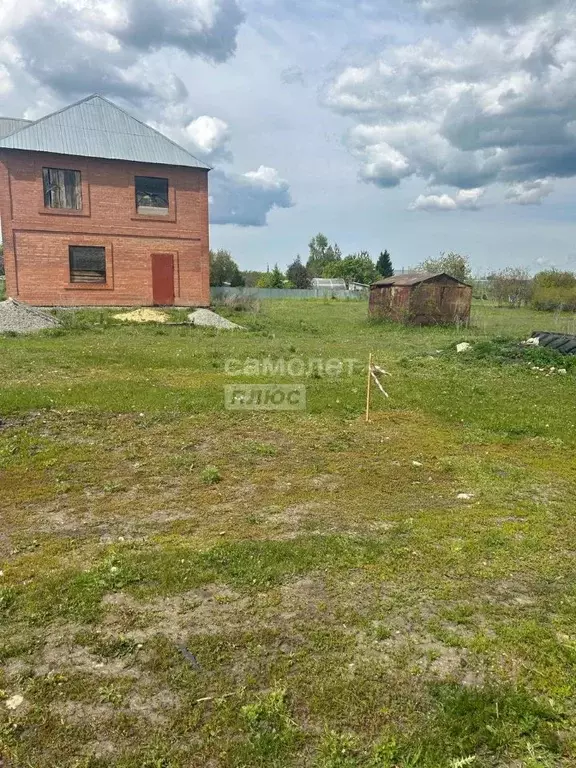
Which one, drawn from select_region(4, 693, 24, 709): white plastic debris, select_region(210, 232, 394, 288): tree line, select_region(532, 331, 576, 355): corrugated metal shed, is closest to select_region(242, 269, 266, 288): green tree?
select_region(210, 232, 394, 288): tree line

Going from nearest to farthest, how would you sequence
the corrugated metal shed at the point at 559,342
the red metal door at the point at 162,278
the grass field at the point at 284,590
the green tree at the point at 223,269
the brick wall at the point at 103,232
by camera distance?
the grass field at the point at 284,590 → the corrugated metal shed at the point at 559,342 → the brick wall at the point at 103,232 → the red metal door at the point at 162,278 → the green tree at the point at 223,269

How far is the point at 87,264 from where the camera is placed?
23828mm

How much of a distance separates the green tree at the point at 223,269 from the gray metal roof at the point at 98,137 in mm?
24053

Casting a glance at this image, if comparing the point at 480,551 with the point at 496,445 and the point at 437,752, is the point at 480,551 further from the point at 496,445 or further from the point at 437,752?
the point at 496,445

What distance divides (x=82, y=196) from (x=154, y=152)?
4.04 m

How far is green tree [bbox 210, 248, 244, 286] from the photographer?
49.8 meters

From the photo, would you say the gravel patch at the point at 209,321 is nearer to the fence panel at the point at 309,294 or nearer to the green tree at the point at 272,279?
the fence panel at the point at 309,294

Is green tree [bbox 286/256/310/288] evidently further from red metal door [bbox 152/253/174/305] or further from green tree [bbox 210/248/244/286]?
red metal door [bbox 152/253/174/305]

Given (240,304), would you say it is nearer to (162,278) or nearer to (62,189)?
(162,278)

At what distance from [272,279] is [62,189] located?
45.9m

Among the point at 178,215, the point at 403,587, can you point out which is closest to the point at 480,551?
the point at 403,587

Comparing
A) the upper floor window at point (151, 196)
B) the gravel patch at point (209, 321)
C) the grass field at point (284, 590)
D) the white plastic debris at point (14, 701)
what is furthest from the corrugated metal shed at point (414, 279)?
the white plastic debris at point (14, 701)

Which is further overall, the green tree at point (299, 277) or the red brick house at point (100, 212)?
the green tree at point (299, 277)

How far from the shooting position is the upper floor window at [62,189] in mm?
22906
